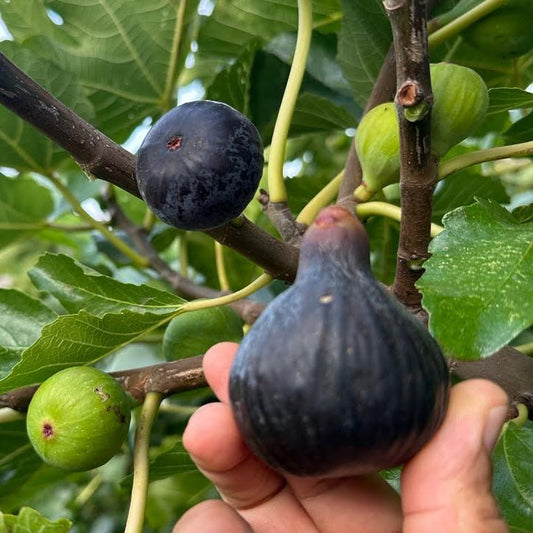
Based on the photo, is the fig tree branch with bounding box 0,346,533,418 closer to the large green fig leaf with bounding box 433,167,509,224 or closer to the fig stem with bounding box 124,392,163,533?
the fig stem with bounding box 124,392,163,533

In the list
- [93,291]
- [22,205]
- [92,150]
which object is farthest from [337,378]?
[22,205]

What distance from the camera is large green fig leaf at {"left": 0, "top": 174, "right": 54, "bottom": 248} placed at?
1502mm

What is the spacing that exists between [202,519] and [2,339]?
1.72 ft

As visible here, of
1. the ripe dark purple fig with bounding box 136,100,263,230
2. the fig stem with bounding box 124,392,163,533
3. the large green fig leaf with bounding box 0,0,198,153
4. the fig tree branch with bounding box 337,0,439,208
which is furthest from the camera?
the large green fig leaf with bounding box 0,0,198,153

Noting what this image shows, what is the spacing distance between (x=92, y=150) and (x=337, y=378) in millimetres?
337

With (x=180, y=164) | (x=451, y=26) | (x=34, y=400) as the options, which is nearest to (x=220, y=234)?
(x=180, y=164)

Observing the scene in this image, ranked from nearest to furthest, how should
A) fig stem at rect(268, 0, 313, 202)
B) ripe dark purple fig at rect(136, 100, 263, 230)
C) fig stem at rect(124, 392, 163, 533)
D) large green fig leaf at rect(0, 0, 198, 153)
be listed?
ripe dark purple fig at rect(136, 100, 263, 230)
fig stem at rect(124, 392, 163, 533)
fig stem at rect(268, 0, 313, 202)
large green fig leaf at rect(0, 0, 198, 153)

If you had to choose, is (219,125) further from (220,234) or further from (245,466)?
(245,466)

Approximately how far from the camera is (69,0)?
4.43 ft

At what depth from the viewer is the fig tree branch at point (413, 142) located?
0.60m

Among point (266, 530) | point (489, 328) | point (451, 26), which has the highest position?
point (451, 26)

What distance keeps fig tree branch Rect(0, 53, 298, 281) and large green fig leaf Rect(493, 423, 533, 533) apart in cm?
34

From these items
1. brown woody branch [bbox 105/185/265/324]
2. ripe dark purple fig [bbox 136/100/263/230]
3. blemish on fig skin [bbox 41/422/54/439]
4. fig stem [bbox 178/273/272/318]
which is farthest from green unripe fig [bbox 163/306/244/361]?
ripe dark purple fig [bbox 136/100/263/230]

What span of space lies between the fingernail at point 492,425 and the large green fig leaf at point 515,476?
315 mm
